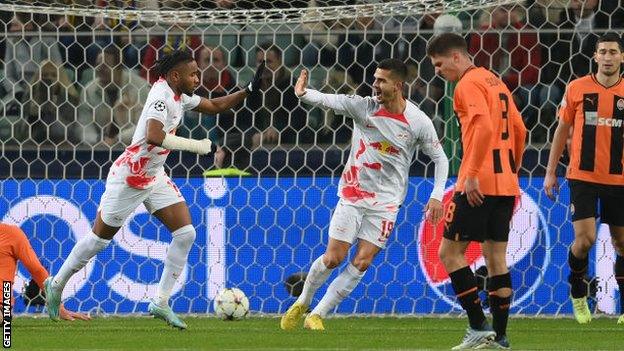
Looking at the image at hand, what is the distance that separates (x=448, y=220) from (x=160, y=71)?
7.76 ft

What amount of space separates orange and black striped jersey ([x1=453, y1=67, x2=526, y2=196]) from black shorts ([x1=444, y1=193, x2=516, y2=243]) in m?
0.07

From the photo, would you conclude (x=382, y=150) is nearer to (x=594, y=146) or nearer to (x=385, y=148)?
(x=385, y=148)

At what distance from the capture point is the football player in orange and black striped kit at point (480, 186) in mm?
7348

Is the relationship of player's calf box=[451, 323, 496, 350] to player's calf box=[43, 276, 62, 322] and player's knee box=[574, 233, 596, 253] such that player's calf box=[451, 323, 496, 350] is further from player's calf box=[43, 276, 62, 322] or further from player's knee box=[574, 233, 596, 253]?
player's calf box=[43, 276, 62, 322]

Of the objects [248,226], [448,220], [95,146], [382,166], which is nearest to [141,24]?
[95,146]

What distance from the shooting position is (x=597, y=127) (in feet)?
31.0

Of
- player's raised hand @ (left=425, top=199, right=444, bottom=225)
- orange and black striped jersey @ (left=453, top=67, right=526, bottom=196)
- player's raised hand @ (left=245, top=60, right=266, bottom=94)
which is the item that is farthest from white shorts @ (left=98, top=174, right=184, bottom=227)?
orange and black striped jersey @ (left=453, top=67, right=526, bottom=196)

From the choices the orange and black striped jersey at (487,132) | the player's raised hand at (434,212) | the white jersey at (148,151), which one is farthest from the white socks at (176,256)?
the orange and black striped jersey at (487,132)

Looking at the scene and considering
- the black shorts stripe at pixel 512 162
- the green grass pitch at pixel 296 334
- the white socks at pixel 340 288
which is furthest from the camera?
the white socks at pixel 340 288

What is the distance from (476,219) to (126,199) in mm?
2592

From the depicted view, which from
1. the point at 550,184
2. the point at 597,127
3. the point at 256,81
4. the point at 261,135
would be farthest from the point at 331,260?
the point at 261,135

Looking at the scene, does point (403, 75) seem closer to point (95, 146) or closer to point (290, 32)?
point (290, 32)

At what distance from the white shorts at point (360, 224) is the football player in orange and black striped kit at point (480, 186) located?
1551 mm

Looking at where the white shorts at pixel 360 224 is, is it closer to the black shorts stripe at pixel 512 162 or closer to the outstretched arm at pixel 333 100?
the outstretched arm at pixel 333 100
